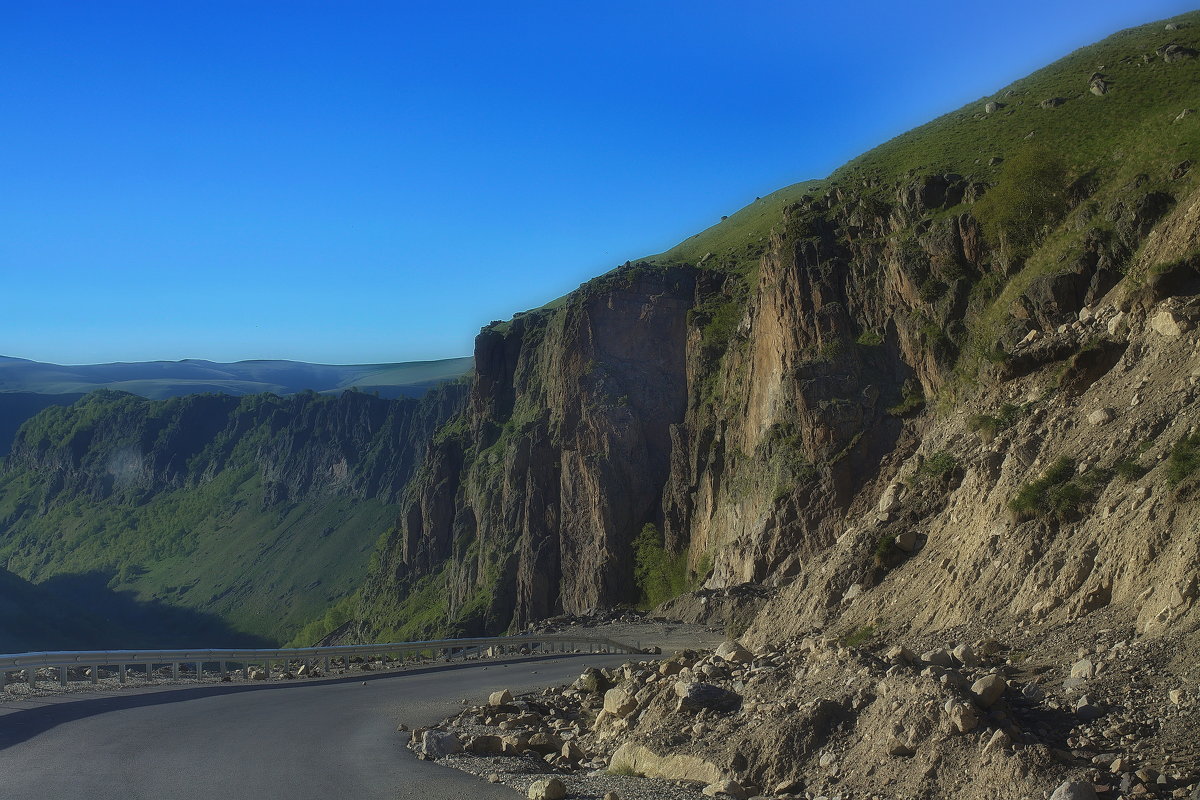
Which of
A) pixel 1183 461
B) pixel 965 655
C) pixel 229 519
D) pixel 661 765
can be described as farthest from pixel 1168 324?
pixel 229 519

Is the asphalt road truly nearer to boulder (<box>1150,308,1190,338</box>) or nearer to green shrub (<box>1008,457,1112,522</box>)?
green shrub (<box>1008,457,1112,522</box>)

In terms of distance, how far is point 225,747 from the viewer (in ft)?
45.6

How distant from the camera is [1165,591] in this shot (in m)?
11.9

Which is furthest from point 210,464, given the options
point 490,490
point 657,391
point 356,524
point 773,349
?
point 773,349

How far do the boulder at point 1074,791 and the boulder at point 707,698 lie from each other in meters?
5.05

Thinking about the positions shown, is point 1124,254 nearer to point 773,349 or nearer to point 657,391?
point 773,349

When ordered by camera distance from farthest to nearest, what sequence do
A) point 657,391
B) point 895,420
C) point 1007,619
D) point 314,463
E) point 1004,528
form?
point 314,463
point 657,391
point 895,420
point 1004,528
point 1007,619

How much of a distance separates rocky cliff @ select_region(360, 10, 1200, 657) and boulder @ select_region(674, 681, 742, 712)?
4780 millimetres

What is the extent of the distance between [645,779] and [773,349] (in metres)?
48.3

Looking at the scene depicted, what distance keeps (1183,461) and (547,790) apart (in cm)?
930

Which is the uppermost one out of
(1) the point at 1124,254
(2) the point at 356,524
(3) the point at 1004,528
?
(1) the point at 1124,254

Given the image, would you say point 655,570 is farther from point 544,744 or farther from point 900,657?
point 900,657

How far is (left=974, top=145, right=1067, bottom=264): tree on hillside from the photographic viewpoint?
4022cm

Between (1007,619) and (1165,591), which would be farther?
(1007,619)
